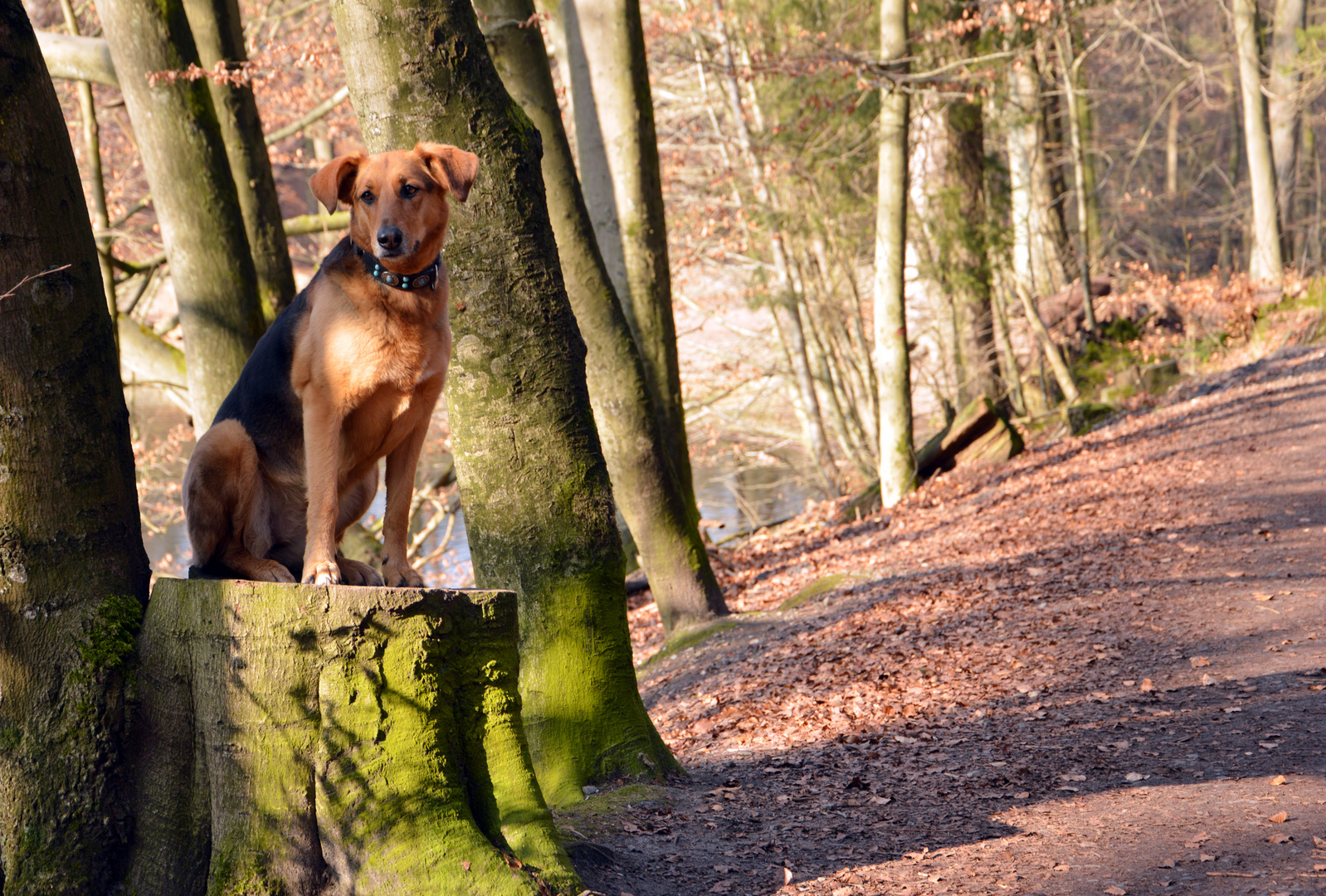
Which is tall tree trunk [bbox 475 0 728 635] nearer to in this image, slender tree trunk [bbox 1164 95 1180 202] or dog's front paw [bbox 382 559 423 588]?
dog's front paw [bbox 382 559 423 588]

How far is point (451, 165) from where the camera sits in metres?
3.78

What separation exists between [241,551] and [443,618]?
1.02 metres

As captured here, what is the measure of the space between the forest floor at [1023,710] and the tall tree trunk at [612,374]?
2.03ft

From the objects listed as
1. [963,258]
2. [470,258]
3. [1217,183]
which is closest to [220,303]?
[470,258]

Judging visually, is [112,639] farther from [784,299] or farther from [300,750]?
[784,299]

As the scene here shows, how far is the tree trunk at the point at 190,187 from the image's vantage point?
25.4 feet

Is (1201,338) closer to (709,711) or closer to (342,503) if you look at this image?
(709,711)

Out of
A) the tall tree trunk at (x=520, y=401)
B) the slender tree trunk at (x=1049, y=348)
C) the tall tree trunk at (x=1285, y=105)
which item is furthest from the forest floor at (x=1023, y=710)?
the tall tree trunk at (x=1285, y=105)

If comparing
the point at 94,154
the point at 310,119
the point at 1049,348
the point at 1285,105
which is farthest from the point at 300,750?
the point at 1285,105

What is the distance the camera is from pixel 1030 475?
1302cm

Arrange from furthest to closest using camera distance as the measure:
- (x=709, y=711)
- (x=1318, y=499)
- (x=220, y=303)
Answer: (x=1318, y=499) < (x=220, y=303) < (x=709, y=711)

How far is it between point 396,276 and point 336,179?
480 millimetres

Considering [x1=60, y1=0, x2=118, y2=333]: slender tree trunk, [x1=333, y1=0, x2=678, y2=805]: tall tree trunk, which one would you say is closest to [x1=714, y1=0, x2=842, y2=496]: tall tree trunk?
[x1=60, y1=0, x2=118, y2=333]: slender tree trunk

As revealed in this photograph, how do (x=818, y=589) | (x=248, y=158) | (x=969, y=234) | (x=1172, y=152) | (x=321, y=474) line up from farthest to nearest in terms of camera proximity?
(x=1172, y=152)
(x=969, y=234)
(x=818, y=589)
(x=248, y=158)
(x=321, y=474)
